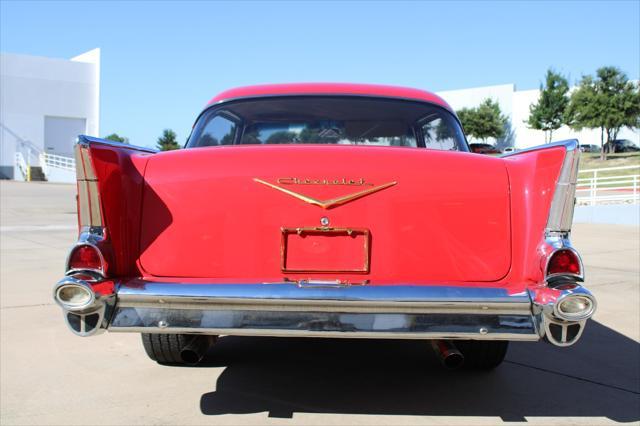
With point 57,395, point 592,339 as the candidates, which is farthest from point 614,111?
point 57,395

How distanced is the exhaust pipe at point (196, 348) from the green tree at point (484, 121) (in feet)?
195

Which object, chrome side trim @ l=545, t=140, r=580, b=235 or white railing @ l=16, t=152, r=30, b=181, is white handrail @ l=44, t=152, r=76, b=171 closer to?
white railing @ l=16, t=152, r=30, b=181

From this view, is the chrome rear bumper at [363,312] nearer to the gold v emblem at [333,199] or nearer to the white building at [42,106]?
the gold v emblem at [333,199]

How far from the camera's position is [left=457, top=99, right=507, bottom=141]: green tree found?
61.6m

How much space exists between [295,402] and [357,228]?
1097mm

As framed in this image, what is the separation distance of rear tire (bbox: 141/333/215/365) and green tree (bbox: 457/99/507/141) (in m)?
59.5

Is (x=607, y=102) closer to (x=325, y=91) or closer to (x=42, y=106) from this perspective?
(x=42, y=106)

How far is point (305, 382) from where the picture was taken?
391 cm

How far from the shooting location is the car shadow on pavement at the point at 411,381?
3496mm

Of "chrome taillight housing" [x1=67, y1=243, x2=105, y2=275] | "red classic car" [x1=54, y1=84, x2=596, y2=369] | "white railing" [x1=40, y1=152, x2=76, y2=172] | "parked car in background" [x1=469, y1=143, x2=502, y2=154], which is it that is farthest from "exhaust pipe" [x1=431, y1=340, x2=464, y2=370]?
"white railing" [x1=40, y1=152, x2=76, y2=172]

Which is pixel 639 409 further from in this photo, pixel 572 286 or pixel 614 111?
pixel 614 111

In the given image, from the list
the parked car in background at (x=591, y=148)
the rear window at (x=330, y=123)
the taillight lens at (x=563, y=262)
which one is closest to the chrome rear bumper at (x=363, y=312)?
the taillight lens at (x=563, y=262)

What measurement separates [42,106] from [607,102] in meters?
38.2

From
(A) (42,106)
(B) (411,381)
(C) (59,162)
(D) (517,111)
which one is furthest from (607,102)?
(B) (411,381)
